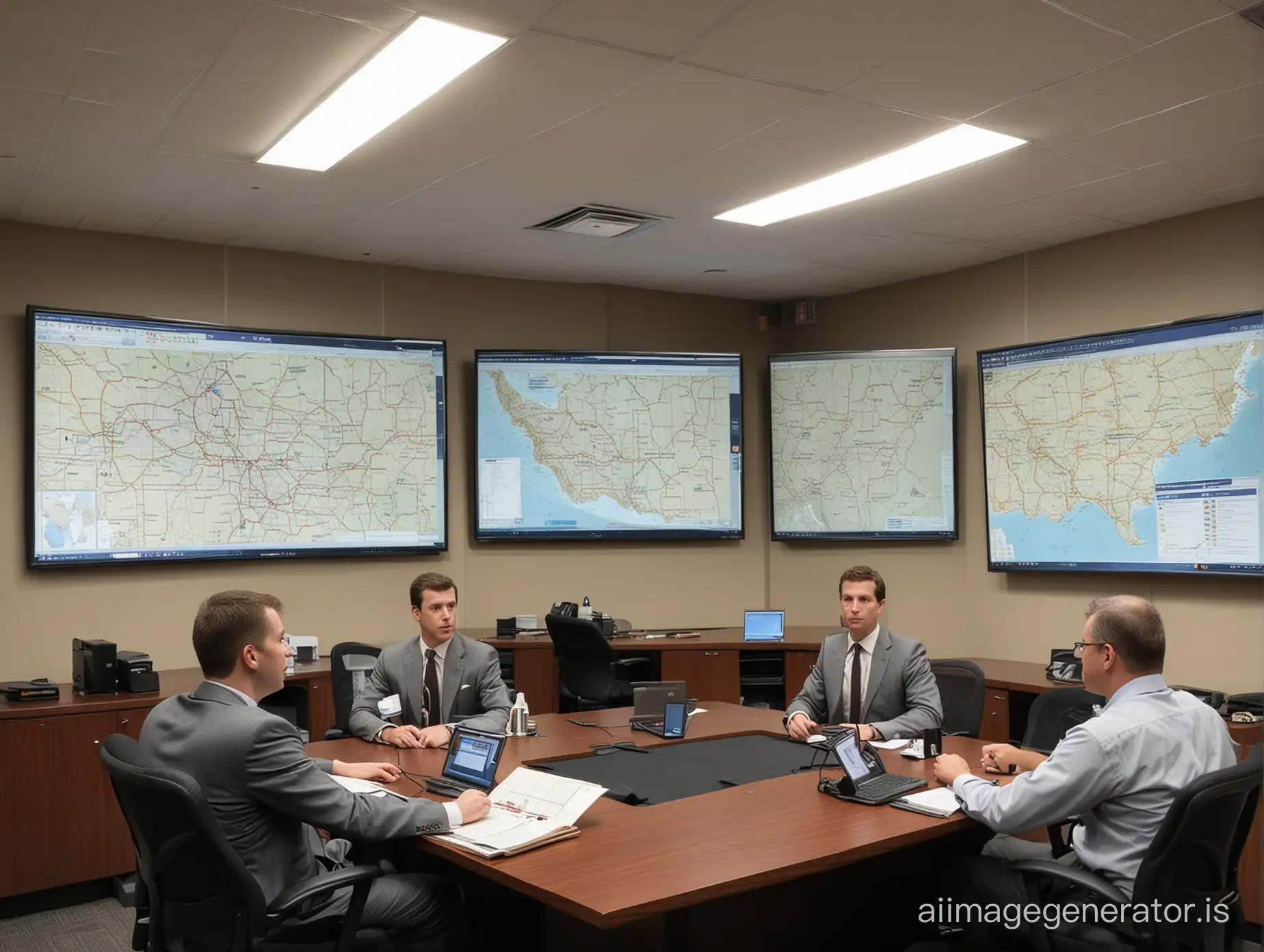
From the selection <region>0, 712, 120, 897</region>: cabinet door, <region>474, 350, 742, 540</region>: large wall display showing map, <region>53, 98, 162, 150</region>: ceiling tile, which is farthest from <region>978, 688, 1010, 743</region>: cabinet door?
<region>53, 98, 162, 150</region>: ceiling tile

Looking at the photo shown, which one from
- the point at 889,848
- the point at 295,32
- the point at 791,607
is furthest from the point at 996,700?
the point at 295,32

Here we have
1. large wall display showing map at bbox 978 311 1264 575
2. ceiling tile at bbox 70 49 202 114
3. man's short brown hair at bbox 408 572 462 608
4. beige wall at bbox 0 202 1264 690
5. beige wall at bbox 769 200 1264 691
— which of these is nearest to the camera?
ceiling tile at bbox 70 49 202 114

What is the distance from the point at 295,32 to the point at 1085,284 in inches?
179

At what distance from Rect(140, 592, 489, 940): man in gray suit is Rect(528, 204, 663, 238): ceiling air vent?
3.22 metres

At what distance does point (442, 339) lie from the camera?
6914mm

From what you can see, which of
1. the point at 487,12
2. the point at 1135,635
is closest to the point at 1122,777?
the point at 1135,635

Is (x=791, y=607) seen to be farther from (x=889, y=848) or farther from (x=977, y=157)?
(x=889, y=848)

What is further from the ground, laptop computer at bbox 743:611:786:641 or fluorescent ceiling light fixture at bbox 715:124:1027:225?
fluorescent ceiling light fixture at bbox 715:124:1027:225

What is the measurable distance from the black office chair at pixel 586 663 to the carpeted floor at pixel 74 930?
8.28 feet

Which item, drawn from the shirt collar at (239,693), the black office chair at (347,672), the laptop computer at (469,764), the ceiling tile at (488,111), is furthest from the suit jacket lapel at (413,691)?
the ceiling tile at (488,111)

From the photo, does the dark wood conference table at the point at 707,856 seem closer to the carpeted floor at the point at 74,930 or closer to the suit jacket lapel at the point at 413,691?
the suit jacket lapel at the point at 413,691

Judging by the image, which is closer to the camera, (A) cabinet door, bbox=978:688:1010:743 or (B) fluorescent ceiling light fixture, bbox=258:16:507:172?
(B) fluorescent ceiling light fixture, bbox=258:16:507:172

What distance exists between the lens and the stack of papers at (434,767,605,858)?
2707mm

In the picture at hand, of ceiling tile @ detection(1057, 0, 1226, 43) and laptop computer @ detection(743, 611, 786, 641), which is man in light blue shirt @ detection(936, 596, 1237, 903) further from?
laptop computer @ detection(743, 611, 786, 641)
